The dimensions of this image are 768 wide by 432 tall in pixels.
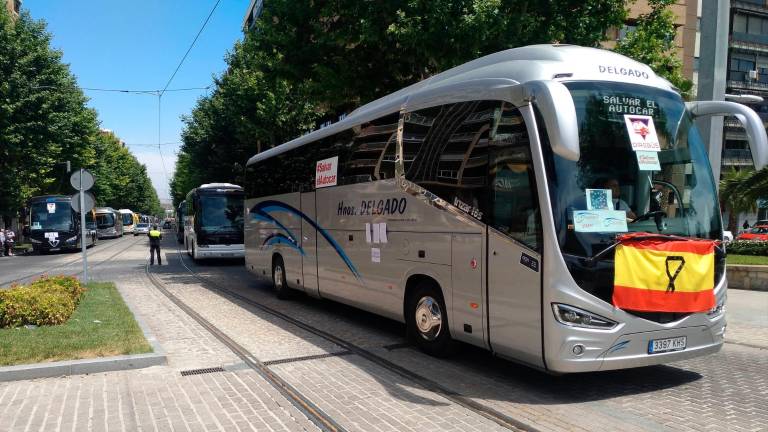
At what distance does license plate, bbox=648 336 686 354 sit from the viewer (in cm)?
532

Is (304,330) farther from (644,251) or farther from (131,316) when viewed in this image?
(644,251)

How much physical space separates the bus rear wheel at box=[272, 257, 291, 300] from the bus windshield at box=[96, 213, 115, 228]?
5037 centimetres

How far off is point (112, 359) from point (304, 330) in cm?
313

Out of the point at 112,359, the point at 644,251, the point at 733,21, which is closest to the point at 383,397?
the point at 644,251

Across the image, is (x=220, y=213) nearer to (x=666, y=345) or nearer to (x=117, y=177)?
(x=666, y=345)

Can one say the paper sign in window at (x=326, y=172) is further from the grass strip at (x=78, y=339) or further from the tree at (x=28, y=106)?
the tree at (x=28, y=106)

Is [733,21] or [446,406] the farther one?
[733,21]

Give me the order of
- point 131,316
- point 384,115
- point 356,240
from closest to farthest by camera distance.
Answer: point 384,115, point 356,240, point 131,316

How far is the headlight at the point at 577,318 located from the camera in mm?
5098

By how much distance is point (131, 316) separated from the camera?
31.9 feet

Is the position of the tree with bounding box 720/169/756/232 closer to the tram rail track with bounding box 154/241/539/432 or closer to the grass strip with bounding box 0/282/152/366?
the tram rail track with bounding box 154/241/539/432

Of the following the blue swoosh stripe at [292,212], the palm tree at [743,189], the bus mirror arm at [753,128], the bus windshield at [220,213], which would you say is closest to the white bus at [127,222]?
the bus windshield at [220,213]

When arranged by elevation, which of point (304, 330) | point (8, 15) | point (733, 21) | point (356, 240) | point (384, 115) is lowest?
point (304, 330)

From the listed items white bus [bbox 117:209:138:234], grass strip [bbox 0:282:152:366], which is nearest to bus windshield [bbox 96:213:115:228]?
white bus [bbox 117:209:138:234]
